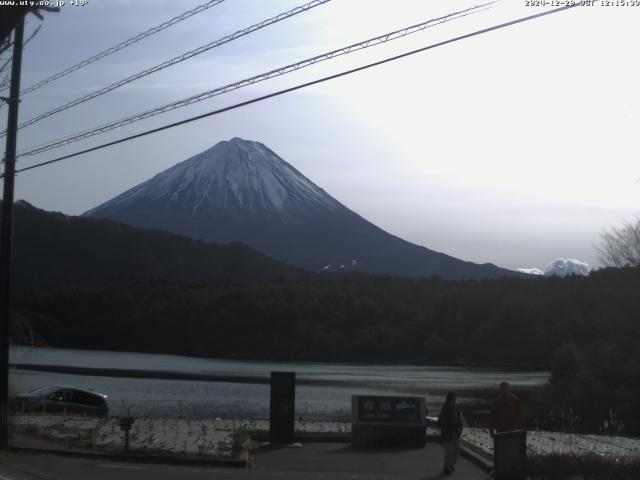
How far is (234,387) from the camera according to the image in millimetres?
49969

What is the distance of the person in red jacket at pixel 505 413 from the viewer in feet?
50.6

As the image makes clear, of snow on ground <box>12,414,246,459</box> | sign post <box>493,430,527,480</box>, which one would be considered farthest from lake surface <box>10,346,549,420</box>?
sign post <box>493,430,527,480</box>

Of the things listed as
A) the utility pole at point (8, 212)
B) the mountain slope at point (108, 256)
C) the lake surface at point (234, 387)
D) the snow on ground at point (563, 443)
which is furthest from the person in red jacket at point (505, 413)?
the mountain slope at point (108, 256)

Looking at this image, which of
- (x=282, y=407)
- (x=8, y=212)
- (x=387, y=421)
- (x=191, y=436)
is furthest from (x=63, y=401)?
(x=387, y=421)

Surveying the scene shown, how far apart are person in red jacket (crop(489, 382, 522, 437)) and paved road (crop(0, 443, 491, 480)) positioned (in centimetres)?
98

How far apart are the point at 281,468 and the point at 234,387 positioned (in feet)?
112

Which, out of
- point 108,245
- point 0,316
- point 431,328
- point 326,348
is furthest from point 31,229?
point 0,316

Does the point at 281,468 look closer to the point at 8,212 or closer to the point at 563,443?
the point at 563,443

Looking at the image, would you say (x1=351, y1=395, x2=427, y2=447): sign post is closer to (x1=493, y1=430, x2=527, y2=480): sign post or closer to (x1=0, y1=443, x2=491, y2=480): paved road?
(x1=0, y1=443, x2=491, y2=480): paved road

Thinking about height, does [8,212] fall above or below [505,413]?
above

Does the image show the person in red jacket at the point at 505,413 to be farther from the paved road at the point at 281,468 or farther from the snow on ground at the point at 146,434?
the snow on ground at the point at 146,434

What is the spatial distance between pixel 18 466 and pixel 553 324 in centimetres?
6801

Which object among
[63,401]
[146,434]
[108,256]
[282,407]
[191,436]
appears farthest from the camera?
[108,256]

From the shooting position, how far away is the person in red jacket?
50.6 feet
